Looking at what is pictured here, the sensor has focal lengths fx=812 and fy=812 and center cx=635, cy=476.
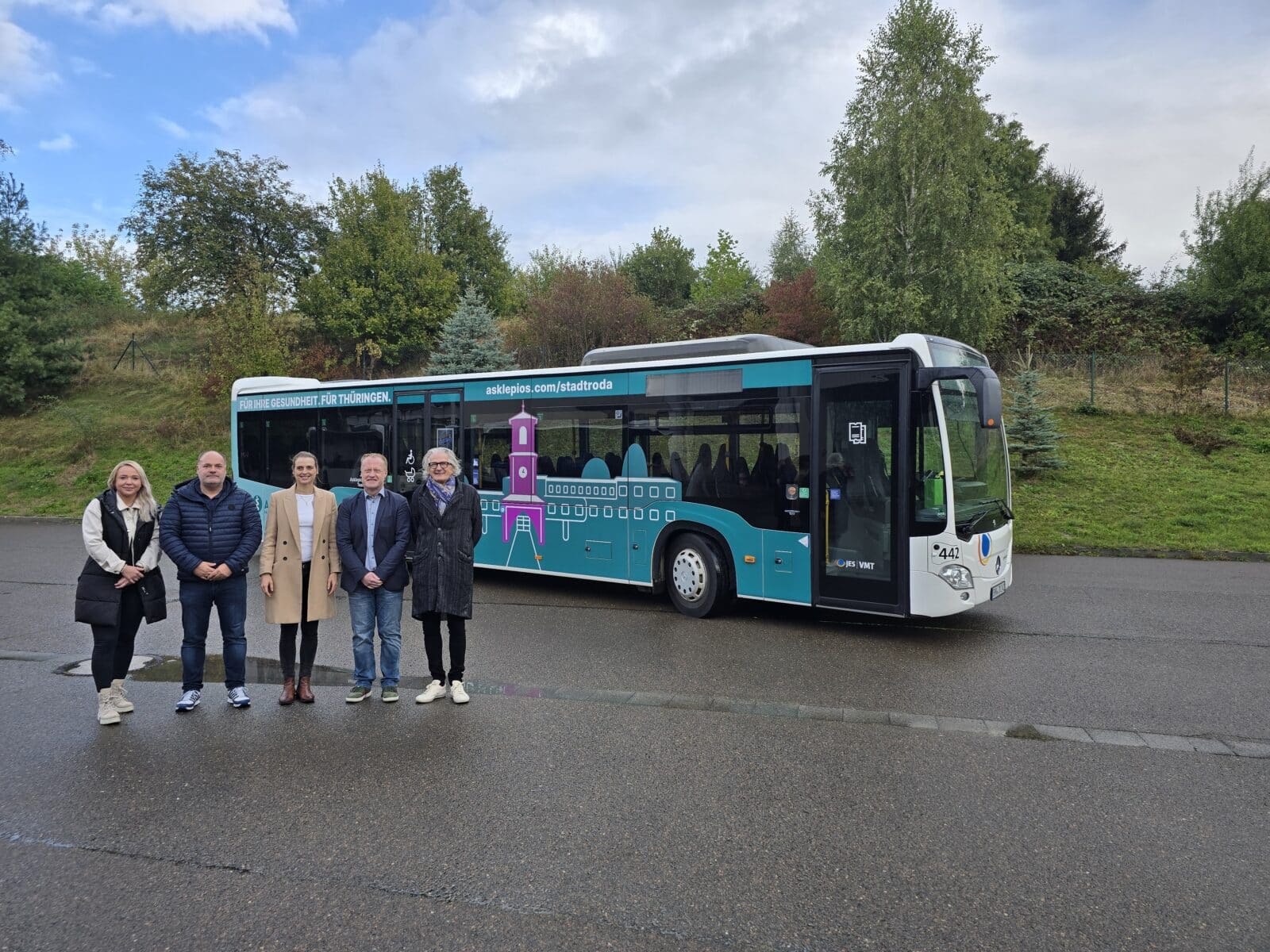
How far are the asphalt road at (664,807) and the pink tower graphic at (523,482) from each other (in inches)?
119

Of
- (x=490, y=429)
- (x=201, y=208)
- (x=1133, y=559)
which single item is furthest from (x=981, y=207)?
(x=201, y=208)

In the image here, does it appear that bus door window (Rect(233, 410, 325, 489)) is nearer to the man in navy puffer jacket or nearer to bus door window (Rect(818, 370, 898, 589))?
the man in navy puffer jacket

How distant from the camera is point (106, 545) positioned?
5.43 metres

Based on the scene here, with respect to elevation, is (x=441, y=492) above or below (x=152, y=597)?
above

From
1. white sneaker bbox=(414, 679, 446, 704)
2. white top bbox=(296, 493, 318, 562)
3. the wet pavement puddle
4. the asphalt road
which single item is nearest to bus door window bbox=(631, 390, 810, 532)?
the asphalt road

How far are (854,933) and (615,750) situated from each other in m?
2.10

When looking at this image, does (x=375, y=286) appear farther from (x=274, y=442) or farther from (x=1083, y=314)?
(x=1083, y=314)

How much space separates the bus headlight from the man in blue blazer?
4.76 meters

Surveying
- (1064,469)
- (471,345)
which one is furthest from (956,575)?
(471,345)

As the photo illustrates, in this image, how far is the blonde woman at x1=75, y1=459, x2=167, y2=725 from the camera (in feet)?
17.7

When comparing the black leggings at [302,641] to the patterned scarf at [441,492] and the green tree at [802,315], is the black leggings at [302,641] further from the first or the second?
the green tree at [802,315]

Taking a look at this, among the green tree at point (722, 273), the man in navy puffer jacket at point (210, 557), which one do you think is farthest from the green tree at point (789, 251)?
the man in navy puffer jacket at point (210, 557)

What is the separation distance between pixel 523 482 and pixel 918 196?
814 inches

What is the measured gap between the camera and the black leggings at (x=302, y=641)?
5836mm
